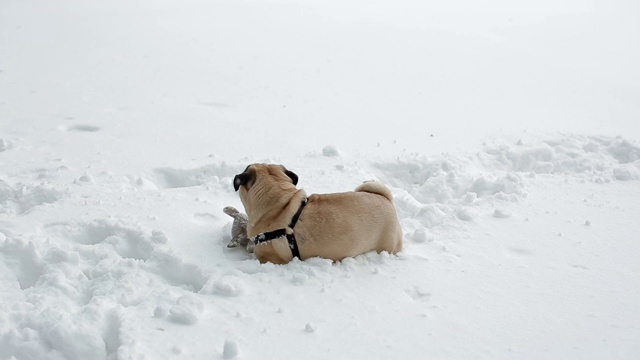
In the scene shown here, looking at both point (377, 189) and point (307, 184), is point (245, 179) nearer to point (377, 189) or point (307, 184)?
point (377, 189)

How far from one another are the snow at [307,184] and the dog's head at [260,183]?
0.48 meters

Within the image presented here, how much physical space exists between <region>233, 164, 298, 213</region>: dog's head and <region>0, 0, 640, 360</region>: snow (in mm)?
483

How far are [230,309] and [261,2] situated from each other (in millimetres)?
14384

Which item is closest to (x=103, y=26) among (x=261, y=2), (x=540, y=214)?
(x=261, y=2)

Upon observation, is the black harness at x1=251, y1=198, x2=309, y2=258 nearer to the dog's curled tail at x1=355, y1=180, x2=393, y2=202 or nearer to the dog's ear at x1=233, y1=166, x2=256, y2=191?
the dog's ear at x1=233, y1=166, x2=256, y2=191

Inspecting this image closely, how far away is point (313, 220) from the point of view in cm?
Result: 470

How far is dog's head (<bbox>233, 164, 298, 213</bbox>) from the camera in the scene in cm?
494

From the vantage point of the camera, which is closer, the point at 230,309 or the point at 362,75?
the point at 230,309

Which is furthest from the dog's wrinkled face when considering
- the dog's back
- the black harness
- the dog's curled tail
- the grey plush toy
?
the dog's curled tail

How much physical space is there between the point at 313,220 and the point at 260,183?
0.63 meters

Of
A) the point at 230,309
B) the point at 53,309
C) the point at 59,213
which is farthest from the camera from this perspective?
the point at 59,213

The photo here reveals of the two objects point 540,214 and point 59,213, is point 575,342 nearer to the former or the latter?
point 540,214

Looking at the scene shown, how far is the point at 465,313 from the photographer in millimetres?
4137

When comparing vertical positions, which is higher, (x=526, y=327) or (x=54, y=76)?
(x=526, y=327)
